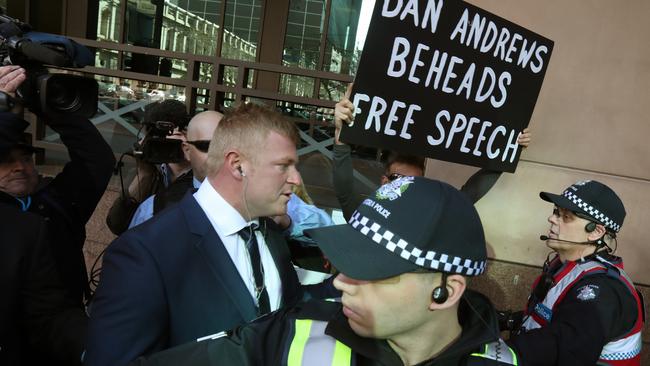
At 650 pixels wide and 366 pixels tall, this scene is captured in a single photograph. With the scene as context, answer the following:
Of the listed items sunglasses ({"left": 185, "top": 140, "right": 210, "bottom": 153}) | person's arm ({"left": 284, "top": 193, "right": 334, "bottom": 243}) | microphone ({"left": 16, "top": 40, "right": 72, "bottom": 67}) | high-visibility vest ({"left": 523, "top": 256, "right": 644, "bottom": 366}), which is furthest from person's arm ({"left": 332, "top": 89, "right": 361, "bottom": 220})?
microphone ({"left": 16, "top": 40, "right": 72, "bottom": 67})

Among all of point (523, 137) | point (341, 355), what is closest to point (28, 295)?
point (341, 355)

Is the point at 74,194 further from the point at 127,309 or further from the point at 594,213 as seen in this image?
the point at 594,213

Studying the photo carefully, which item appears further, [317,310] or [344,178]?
[344,178]

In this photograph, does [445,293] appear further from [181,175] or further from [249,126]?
[181,175]

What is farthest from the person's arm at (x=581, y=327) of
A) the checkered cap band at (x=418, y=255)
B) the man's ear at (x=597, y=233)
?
the checkered cap band at (x=418, y=255)

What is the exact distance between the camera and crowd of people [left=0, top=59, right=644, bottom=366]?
1319 millimetres

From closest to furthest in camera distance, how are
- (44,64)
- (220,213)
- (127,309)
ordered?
1. (127,309)
2. (220,213)
3. (44,64)

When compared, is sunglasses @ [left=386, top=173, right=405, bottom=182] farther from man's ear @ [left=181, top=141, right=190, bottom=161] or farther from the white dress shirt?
the white dress shirt

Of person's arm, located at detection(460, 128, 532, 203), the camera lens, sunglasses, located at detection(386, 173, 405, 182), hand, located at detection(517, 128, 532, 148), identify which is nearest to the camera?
the camera lens

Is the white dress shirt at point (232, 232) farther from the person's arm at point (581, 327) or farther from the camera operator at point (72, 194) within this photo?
the person's arm at point (581, 327)

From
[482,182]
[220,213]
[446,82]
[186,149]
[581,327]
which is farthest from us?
[482,182]

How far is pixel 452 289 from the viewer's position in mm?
1349

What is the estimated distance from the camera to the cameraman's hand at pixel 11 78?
209cm

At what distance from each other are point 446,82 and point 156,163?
166 cm
